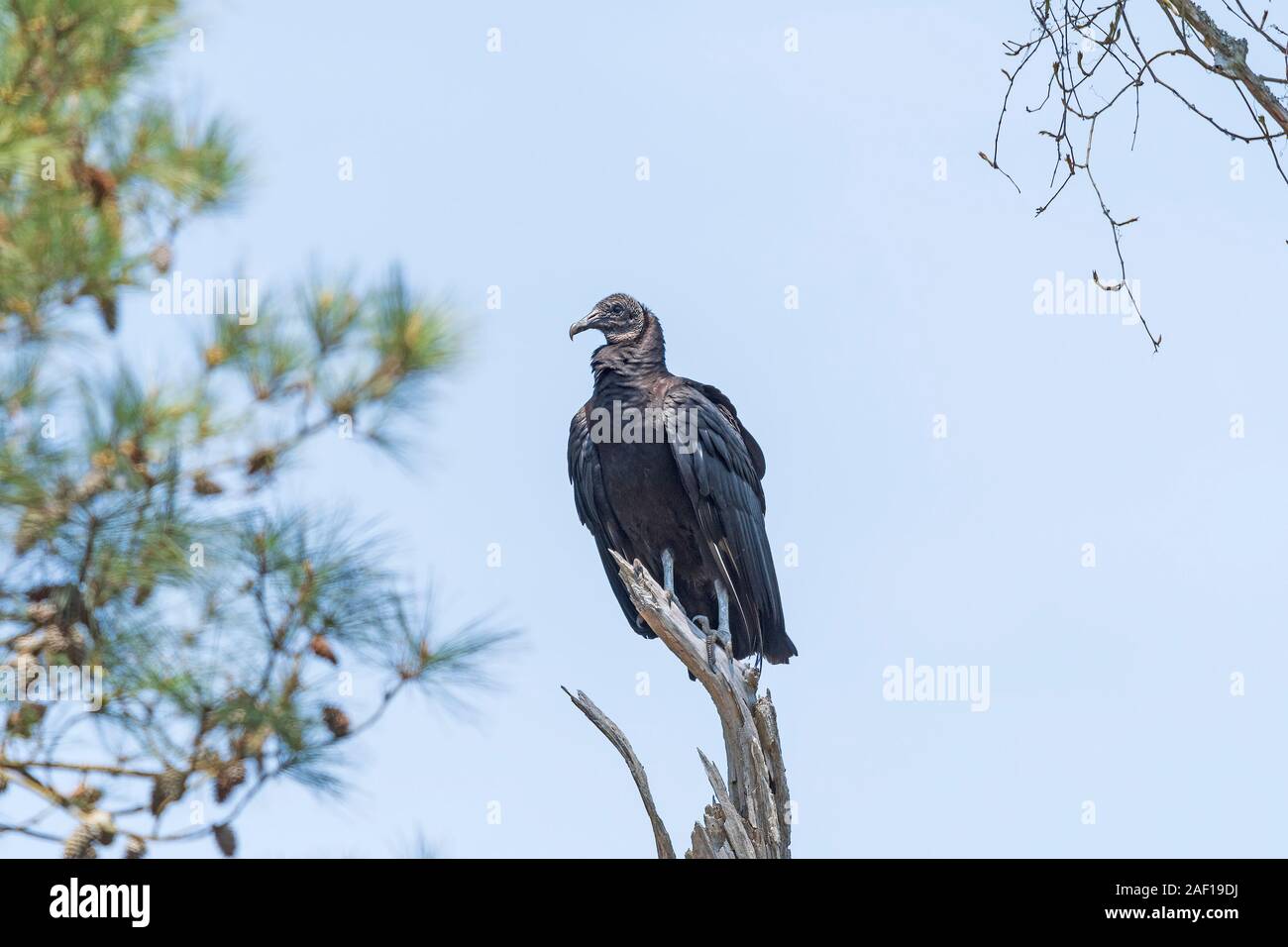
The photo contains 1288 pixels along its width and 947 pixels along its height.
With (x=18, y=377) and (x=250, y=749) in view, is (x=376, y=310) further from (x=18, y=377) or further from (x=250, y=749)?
(x=250, y=749)

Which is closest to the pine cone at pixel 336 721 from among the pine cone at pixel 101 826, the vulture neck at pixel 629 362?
Result: the pine cone at pixel 101 826

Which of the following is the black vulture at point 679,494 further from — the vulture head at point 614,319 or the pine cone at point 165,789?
the pine cone at point 165,789

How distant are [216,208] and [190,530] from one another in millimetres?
727

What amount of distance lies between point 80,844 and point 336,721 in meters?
0.56

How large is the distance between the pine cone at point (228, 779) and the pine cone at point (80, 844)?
0.82 feet

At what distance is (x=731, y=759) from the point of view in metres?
4.88

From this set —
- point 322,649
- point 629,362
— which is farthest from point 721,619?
point 322,649

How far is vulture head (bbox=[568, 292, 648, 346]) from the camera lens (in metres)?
6.25

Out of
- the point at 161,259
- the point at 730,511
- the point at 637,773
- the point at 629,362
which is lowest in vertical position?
the point at 637,773

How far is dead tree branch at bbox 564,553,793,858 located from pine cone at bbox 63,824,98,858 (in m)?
2.26

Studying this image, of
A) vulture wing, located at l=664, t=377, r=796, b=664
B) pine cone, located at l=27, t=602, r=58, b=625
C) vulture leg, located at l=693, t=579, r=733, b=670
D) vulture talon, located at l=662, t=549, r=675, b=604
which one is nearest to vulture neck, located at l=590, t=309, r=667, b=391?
vulture wing, located at l=664, t=377, r=796, b=664

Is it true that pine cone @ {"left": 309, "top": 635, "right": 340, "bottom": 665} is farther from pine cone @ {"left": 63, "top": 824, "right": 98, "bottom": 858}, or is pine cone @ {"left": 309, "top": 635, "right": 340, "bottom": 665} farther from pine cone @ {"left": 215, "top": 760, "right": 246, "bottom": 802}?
pine cone @ {"left": 63, "top": 824, "right": 98, "bottom": 858}

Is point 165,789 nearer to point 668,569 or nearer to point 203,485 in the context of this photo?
point 203,485

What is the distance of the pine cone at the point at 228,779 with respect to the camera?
2.98 m
